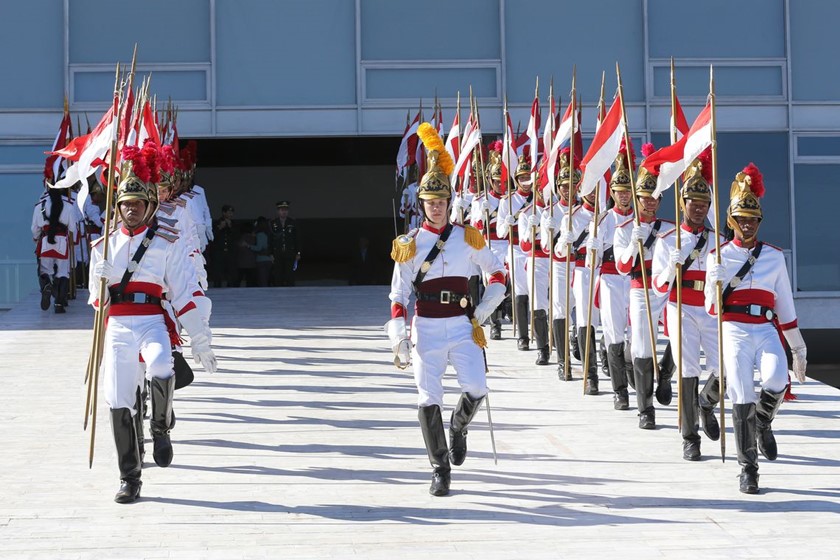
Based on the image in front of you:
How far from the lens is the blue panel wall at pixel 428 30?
23984 millimetres

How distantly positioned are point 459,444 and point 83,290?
15.5 metres

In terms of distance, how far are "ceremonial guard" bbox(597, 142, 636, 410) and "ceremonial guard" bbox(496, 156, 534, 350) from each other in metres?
3.61

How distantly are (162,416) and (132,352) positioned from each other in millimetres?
454

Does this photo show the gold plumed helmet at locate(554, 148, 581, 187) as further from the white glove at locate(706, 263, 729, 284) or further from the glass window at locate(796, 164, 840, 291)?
the glass window at locate(796, 164, 840, 291)

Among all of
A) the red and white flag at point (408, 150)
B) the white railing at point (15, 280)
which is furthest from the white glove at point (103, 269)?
the white railing at point (15, 280)

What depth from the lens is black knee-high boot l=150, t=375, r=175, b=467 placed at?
812cm

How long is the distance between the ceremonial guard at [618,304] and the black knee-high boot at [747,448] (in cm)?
311

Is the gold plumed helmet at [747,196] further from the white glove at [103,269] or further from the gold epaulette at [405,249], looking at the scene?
the white glove at [103,269]

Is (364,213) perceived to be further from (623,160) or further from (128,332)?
(128,332)

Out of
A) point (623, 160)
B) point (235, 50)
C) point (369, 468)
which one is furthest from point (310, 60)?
point (369, 468)

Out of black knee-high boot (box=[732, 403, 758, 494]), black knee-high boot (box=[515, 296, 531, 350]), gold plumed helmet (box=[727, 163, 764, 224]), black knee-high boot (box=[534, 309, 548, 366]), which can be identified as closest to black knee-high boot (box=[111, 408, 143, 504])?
black knee-high boot (box=[732, 403, 758, 494])

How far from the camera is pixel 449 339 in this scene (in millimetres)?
8242

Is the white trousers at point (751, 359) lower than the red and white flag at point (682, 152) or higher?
lower

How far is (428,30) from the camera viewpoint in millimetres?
24016
